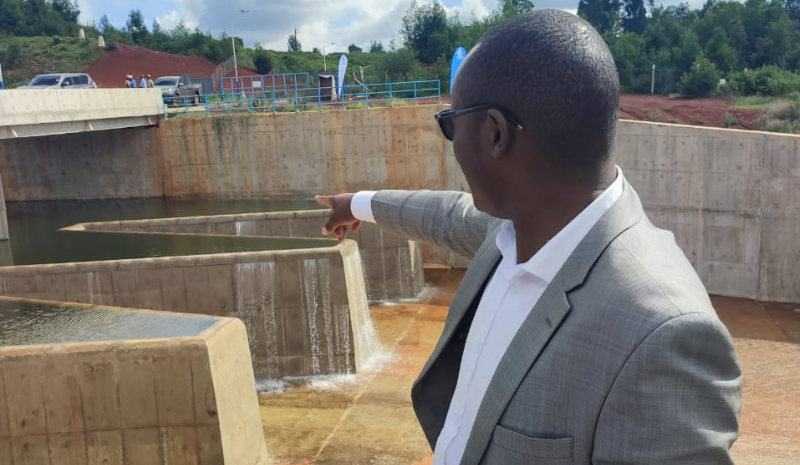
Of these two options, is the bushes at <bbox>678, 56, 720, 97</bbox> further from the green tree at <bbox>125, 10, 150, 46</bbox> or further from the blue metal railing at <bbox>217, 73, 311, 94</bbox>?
the green tree at <bbox>125, 10, 150, 46</bbox>

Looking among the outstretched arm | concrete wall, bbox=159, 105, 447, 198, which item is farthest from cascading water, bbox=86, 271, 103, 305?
concrete wall, bbox=159, 105, 447, 198

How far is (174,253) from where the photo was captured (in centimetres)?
1283

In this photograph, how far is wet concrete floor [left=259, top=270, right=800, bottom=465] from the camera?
8906mm

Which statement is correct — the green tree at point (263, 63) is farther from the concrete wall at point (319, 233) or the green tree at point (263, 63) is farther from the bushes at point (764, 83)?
the concrete wall at point (319, 233)

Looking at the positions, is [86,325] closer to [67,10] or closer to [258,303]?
[258,303]

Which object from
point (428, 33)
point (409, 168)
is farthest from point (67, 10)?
point (409, 168)

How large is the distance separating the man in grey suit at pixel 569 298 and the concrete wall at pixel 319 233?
45.1 ft

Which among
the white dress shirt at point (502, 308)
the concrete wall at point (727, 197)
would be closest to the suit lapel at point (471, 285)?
the white dress shirt at point (502, 308)

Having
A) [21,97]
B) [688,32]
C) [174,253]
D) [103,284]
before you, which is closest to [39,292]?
[103,284]

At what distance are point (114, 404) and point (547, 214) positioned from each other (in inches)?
283

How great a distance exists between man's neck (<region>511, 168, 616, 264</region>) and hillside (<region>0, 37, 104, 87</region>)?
55.4 metres

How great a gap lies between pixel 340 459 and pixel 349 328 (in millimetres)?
3183

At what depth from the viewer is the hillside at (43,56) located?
5178 centimetres

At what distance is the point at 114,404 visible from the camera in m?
7.42
